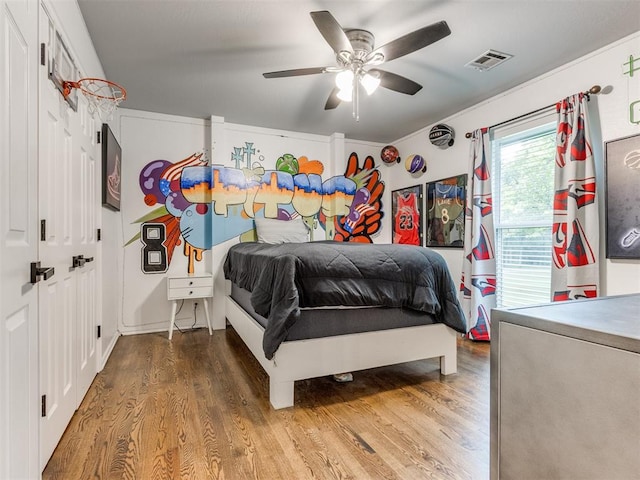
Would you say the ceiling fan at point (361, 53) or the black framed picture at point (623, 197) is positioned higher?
the ceiling fan at point (361, 53)

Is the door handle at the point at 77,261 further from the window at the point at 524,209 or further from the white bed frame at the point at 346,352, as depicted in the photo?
the window at the point at 524,209

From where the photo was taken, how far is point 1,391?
3.01 feet

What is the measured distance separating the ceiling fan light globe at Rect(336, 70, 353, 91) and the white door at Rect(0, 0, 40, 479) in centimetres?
165

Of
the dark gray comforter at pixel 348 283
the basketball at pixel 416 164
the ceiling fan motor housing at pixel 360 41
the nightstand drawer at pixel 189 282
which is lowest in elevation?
the nightstand drawer at pixel 189 282

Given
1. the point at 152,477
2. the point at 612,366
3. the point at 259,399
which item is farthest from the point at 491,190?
the point at 152,477

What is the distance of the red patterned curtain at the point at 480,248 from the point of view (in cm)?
318

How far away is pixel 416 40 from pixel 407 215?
274 cm

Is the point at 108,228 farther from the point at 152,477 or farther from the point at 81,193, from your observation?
the point at 152,477

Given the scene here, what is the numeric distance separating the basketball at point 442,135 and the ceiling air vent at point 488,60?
947 mm

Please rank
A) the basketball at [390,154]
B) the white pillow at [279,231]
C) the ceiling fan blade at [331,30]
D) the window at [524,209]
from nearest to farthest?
the ceiling fan blade at [331,30] < the window at [524,209] < the white pillow at [279,231] < the basketball at [390,154]

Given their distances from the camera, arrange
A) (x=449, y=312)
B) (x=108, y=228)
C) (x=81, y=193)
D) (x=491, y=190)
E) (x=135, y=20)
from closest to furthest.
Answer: (x=81, y=193)
(x=135, y=20)
(x=449, y=312)
(x=108, y=228)
(x=491, y=190)

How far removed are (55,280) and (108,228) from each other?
1486 millimetres

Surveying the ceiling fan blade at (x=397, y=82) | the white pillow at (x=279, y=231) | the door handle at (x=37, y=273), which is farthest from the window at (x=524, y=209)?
the door handle at (x=37, y=273)

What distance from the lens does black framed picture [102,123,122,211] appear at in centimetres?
257
